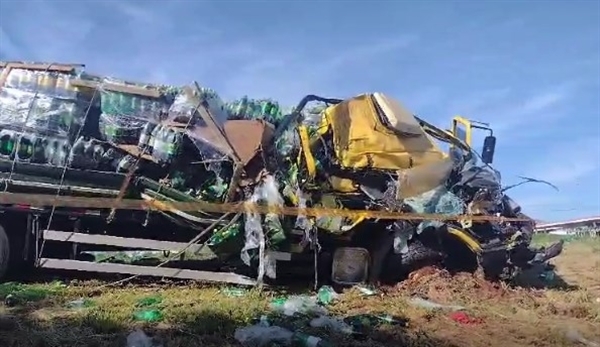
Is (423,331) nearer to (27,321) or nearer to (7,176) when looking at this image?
(27,321)

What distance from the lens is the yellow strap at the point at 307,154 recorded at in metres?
7.85

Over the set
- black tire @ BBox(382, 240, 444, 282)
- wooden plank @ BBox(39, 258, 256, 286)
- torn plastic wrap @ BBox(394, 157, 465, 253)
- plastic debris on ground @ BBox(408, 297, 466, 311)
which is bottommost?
plastic debris on ground @ BBox(408, 297, 466, 311)

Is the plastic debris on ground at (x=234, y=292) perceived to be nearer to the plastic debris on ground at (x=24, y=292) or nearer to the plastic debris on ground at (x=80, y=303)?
the plastic debris on ground at (x=80, y=303)

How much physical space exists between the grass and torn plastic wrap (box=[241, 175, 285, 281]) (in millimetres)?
310

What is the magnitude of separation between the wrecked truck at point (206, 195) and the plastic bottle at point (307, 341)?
2115 mm

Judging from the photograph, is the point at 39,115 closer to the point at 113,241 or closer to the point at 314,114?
the point at 113,241

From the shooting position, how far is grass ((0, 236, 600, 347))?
5.04 m

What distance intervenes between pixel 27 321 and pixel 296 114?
4121 mm

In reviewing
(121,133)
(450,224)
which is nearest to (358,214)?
(450,224)

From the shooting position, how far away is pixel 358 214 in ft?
24.8

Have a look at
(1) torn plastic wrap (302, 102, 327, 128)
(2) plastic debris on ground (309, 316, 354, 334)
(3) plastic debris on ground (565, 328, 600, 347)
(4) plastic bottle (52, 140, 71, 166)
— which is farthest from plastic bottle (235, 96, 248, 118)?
(3) plastic debris on ground (565, 328, 600, 347)

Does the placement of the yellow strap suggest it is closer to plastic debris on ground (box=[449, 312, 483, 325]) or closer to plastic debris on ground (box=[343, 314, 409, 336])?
plastic debris on ground (box=[343, 314, 409, 336])

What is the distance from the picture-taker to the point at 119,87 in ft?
25.4

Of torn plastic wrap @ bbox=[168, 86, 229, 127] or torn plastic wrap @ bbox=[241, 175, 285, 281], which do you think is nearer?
torn plastic wrap @ bbox=[241, 175, 285, 281]
